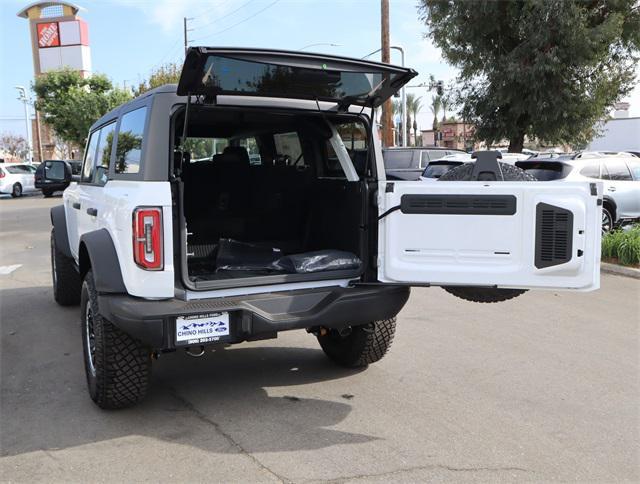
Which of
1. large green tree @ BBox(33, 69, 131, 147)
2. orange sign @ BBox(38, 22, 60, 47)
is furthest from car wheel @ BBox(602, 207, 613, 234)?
orange sign @ BBox(38, 22, 60, 47)

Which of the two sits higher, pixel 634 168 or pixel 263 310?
pixel 634 168

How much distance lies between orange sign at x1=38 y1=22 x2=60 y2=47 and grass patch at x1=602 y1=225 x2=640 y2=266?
58.8 metres

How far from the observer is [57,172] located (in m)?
6.08

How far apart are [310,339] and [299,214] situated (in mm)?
1175

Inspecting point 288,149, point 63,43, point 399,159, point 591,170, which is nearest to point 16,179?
point 399,159

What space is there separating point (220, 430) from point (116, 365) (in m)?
0.75

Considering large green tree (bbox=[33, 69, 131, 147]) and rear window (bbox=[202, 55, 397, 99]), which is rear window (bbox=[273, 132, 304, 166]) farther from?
large green tree (bbox=[33, 69, 131, 147])

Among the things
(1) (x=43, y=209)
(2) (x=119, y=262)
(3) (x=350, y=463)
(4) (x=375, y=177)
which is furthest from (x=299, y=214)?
(1) (x=43, y=209)

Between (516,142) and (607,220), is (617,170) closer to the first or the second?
(607,220)

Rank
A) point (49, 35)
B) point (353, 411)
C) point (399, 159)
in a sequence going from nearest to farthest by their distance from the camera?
point (353, 411) → point (399, 159) → point (49, 35)

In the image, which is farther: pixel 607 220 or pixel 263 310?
pixel 607 220

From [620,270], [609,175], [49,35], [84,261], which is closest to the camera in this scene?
[84,261]

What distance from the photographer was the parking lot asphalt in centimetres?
319

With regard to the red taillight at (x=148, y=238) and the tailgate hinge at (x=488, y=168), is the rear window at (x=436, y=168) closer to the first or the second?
the tailgate hinge at (x=488, y=168)
